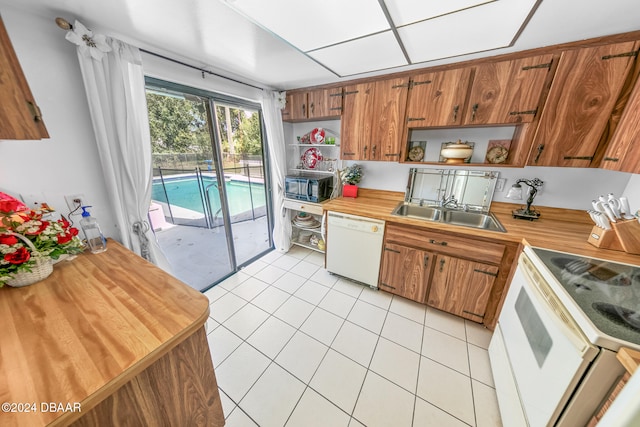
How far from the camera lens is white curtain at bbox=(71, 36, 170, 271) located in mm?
1210

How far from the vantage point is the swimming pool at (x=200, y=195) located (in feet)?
8.98

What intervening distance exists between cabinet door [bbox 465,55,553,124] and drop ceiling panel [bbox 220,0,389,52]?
0.95 metres

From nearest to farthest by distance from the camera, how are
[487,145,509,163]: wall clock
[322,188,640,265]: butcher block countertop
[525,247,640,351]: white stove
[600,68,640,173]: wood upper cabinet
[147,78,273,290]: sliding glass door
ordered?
[525,247,640,351]: white stove < [600,68,640,173]: wood upper cabinet < [322,188,640,265]: butcher block countertop < [487,145,509,163]: wall clock < [147,78,273,290]: sliding glass door

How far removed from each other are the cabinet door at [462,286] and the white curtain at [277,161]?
1.83 metres

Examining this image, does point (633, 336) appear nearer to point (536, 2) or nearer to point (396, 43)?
point (536, 2)

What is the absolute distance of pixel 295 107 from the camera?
2416 mm

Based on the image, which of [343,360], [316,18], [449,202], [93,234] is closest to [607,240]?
[449,202]

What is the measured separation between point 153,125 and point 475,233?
2793mm

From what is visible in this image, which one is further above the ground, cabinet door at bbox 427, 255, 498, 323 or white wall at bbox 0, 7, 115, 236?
white wall at bbox 0, 7, 115, 236

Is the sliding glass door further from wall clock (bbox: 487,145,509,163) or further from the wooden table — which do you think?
wall clock (bbox: 487,145,509,163)

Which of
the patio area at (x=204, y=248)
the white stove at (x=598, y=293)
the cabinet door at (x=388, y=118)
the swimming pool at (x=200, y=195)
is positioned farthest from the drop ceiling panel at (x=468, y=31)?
the patio area at (x=204, y=248)

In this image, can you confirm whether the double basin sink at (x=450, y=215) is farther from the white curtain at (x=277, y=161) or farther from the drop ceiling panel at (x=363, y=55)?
the white curtain at (x=277, y=161)

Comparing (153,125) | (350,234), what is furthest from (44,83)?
(350,234)

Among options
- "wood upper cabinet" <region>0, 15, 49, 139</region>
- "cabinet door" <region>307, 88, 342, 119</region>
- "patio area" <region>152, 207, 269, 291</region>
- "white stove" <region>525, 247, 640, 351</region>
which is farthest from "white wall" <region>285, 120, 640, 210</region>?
"wood upper cabinet" <region>0, 15, 49, 139</region>
